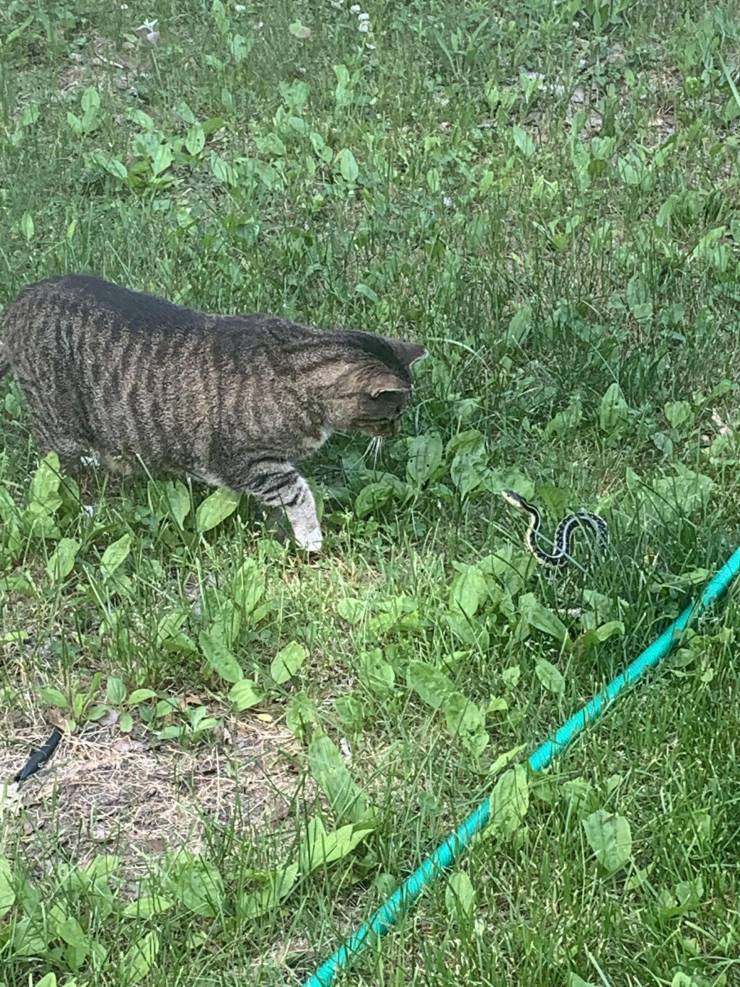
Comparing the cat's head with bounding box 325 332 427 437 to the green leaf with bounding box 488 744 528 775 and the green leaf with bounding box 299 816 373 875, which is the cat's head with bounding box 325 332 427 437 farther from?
the green leaf with bounding box 299 816 373 875

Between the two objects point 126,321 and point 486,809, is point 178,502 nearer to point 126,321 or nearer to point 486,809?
point 126,321

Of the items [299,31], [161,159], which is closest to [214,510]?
[161,159]

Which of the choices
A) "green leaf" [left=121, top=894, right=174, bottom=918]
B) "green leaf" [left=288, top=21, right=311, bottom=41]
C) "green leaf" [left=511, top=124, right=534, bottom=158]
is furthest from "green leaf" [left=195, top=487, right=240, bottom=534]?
"green leaf" [left=288, top=21, right=311, bottom=41]

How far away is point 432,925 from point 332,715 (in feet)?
2.31

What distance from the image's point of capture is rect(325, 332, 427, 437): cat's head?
364cm

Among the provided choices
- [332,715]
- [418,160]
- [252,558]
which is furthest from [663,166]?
[332,715]

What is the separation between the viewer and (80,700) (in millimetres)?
3049

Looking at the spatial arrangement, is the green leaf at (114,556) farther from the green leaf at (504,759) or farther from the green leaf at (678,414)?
the green leaf at (678,414)

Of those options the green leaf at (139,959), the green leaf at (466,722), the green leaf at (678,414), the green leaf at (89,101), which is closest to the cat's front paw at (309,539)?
the green leaf at (466,722)

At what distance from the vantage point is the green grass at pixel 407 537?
2.49 meters

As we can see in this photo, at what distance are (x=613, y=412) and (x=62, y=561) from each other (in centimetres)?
183

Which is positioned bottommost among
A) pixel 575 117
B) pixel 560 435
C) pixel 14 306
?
pixel 560 435

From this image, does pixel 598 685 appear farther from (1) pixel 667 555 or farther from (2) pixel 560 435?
(2) pixel 560 435

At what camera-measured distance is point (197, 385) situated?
3760mm
